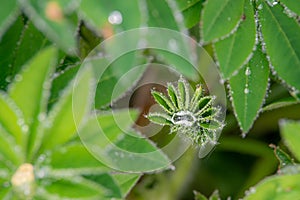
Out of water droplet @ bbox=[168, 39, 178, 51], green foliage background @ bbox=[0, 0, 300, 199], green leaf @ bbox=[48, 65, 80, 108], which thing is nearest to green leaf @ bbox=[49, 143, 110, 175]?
green foliage background @ bbox=[0, 0, 300, 199]

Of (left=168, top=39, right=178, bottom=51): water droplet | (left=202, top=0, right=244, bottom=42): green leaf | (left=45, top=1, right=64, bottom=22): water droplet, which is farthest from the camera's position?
(left=202, top=0, right=244, bottom=42): green leaf

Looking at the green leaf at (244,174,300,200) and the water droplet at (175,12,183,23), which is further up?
the water droplet at (175,12,183,23)

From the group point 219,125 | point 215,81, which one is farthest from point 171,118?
point 215,81

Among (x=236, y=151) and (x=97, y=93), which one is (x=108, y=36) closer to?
(x=97, y=93)

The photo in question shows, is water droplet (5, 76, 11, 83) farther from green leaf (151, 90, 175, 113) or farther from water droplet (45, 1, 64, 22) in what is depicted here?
water droplet (45, 1, 64, 22)

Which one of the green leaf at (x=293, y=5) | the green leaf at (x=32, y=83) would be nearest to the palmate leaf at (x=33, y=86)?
the green leaf at (x=32, y=83)

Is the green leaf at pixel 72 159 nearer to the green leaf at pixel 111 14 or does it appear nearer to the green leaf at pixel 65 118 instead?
the green leaf at pixel 65 118

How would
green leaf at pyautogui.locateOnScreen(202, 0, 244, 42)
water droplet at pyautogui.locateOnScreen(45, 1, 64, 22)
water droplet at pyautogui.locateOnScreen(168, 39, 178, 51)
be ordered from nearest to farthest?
water droplet at pyautogui.locateOnScreen(45, 1, 64, 22) < water droplet at pyautogui.locateOnScreen(168, 39, 178, 51) < green leaf at pyautogui.locateOnScreen(202, 0, 244, 42)
